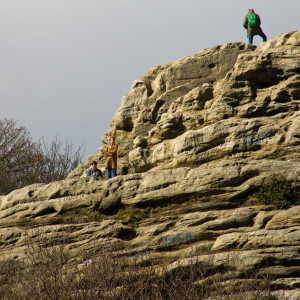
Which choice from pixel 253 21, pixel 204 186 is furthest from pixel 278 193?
pixel 253 21

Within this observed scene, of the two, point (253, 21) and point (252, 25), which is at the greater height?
point (253, 21)

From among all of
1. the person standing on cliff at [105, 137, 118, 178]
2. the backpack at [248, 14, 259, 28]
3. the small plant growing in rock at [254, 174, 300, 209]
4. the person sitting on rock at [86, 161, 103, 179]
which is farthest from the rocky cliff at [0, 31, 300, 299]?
the backpack at [248, 14, 259, 28]

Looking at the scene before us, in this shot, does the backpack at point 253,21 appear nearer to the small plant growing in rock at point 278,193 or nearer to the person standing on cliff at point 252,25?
the person standing on cliff at point 252,25

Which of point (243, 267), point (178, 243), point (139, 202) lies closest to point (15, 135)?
point (139, 202)

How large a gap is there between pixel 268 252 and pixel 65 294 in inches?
264

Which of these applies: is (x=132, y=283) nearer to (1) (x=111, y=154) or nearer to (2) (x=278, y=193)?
(2) (x=278, y=193)

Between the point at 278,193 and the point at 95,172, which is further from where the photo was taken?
the point at 95,172

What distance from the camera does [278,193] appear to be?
16766mm

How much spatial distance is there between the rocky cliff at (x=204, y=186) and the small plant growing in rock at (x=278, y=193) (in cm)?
25

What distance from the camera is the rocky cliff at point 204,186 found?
15062 mm

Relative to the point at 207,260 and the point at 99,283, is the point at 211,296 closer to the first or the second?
the point at 207,260

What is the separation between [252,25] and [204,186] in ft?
51.8

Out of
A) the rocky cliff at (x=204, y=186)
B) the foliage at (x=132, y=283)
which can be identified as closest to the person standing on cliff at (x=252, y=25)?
the rocky cliff at (x=204, y=186)

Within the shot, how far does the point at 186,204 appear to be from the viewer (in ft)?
60.2
